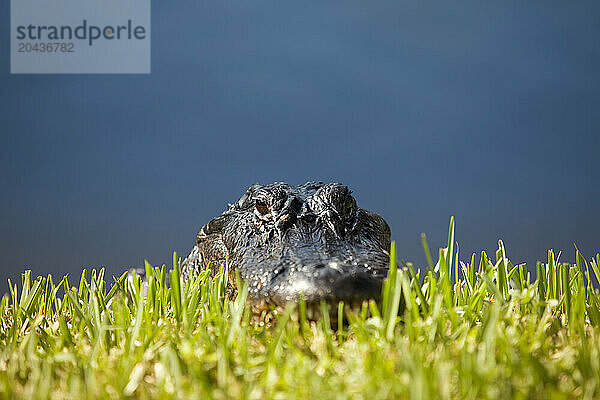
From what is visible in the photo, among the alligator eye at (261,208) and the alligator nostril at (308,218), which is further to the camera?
the alligator eye at (261,208)

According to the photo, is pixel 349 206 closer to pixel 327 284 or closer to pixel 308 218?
pixel 308 218

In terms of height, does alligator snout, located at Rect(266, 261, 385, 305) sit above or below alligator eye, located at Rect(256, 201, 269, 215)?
below

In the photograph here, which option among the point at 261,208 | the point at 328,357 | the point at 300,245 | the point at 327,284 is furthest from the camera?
the point at 261,208

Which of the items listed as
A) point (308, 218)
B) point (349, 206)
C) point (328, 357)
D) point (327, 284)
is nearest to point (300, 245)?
point (308, 218)

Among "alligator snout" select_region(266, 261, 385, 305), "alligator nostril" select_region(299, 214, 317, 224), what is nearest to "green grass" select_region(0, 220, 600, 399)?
"alligator snout" select_region(266, 261, 385, 305)

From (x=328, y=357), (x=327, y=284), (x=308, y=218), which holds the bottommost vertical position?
(x=328, y=357)

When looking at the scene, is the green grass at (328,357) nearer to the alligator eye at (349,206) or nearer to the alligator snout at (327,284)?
the alligator snout at (327,284)

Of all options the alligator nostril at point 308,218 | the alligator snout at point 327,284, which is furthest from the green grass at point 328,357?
the alligator nostril at point 308,218

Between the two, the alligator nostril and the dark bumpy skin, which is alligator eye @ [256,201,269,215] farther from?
the alligator nostril
